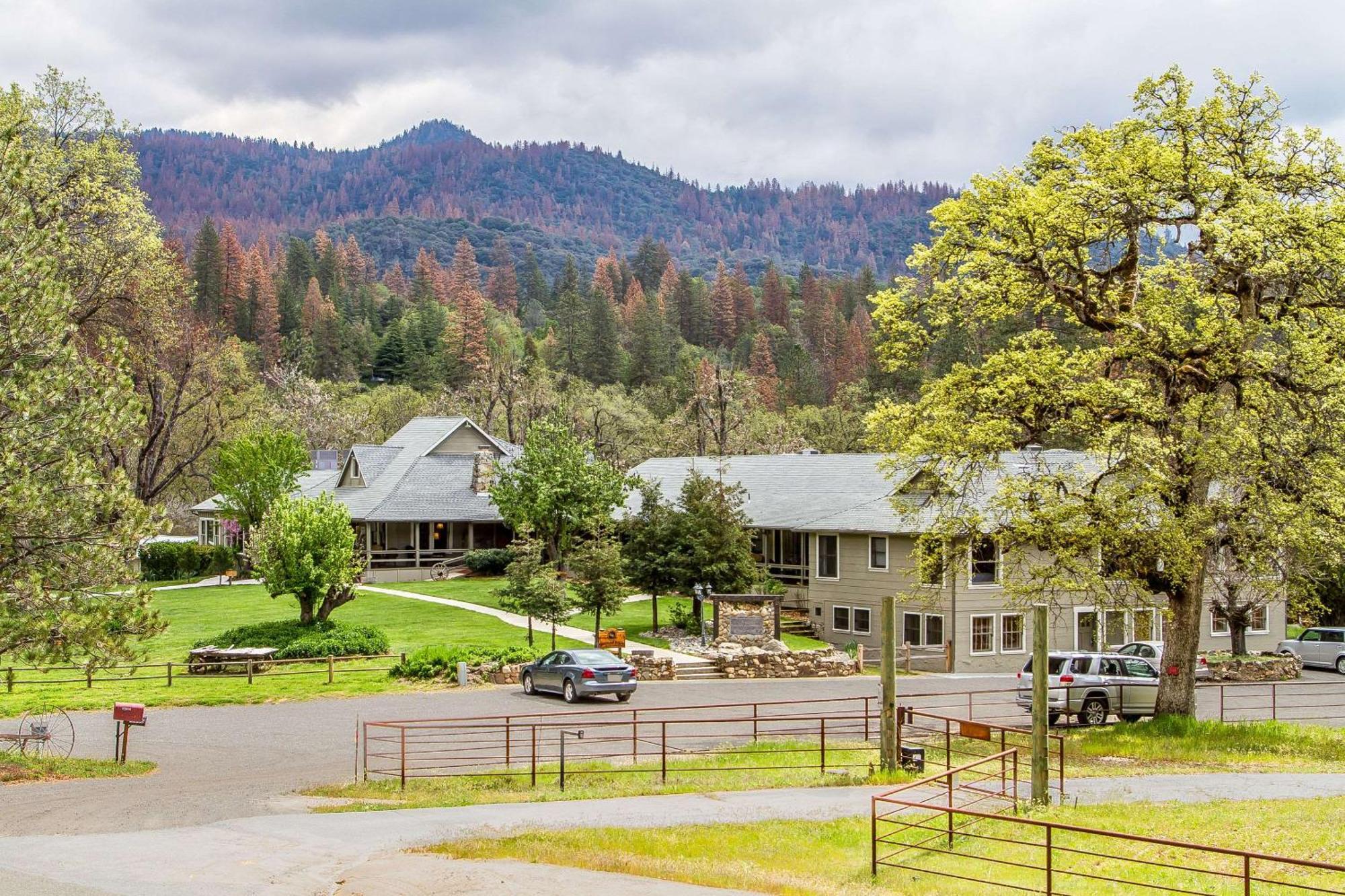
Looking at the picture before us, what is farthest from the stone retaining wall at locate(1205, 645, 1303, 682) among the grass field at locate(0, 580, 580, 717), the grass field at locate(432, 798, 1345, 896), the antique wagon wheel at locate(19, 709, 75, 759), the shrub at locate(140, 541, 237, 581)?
the shrub at locate(140, 541, 237, 581)

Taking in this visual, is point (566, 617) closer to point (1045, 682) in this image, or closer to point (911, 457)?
point (911, 457)

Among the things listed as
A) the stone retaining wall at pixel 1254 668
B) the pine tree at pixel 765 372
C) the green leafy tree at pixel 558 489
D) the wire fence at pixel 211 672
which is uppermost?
the pine tree at pixel 765 372

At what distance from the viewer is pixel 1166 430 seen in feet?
88.0

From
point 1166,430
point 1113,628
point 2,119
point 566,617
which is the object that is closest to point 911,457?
point 1166,430

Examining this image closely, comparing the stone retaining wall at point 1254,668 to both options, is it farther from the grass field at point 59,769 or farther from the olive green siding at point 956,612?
the grass field at point 59,769

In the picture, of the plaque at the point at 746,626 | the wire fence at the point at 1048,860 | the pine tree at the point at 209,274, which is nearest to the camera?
the wire fence at the point at 1048,860

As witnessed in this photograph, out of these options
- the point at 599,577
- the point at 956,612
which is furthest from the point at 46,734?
the point at 956,612

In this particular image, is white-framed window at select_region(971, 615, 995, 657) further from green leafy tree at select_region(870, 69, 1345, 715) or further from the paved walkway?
the paved walkway

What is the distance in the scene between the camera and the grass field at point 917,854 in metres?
14.3

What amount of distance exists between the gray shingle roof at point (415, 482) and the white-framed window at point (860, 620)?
21.3 m

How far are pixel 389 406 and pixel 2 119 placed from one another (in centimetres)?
6941

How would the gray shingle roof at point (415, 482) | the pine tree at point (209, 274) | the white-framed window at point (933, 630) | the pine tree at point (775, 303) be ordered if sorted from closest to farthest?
the white-framed window at point (933, 630)
the gray shingle roof at point (415, 482)
the pine tree at point (209, 274)
the pine tree at point (775, 303)

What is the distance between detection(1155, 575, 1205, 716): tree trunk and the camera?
91.2ft

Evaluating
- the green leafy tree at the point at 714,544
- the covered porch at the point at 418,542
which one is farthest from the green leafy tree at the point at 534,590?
the covered porch at the point at 418,542
